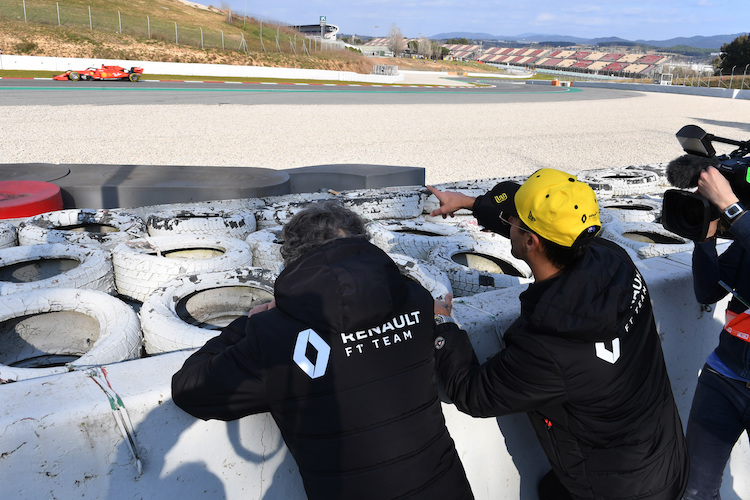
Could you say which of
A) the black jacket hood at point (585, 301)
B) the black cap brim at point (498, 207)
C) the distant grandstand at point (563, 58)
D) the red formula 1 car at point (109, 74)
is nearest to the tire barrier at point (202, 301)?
the black cap brim at point (498, 207)

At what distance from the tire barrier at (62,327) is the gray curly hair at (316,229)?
121cm

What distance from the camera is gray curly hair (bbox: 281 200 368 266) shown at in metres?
2.02

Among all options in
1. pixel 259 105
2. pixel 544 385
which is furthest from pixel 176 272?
pixel 259 105

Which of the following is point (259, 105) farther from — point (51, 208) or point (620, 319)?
point (620, 319)

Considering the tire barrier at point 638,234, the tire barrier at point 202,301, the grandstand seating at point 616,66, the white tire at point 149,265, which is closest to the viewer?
the tire barrier at point 202,301

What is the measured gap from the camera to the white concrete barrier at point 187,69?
30344mm

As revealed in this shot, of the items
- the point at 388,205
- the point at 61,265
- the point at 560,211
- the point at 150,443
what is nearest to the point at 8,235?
the point at 61,265

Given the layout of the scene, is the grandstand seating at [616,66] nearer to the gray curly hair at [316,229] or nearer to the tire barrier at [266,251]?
the tire barrier at [266,251]

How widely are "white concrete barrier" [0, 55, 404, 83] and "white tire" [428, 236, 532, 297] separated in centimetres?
3051

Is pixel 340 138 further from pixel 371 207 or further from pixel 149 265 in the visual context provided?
pixel 149 265

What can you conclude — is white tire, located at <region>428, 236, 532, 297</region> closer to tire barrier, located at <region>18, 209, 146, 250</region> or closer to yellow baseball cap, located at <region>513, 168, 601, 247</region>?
yellow baseball cap, located at <region>513, 168, 601, 247</region>

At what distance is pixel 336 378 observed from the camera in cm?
174

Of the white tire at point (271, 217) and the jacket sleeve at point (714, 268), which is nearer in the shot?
the jacket sleeve at point (714, 268)

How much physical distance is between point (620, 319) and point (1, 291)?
3.26m
